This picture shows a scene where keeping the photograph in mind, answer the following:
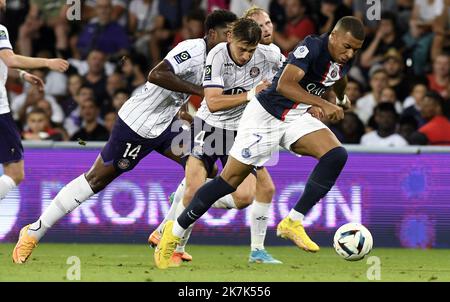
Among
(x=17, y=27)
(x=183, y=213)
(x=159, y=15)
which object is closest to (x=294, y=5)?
(x=159, y=15)

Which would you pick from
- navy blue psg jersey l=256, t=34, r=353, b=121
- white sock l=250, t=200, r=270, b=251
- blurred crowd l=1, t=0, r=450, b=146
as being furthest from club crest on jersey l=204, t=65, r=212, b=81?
blurred crowd l=1, t=0, r=450, b=146

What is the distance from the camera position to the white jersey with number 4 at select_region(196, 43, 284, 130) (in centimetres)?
1010

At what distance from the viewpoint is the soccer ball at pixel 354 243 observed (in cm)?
966

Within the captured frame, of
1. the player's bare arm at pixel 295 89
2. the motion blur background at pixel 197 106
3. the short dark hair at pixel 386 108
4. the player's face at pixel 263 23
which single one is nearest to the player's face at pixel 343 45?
the player's bare arm at pixel 295 89

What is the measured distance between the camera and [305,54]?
31.4 feet

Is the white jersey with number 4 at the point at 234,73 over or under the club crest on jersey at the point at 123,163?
over

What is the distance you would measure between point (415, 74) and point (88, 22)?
14.8 feet

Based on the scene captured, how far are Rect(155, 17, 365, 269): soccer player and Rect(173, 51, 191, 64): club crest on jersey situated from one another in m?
0.73

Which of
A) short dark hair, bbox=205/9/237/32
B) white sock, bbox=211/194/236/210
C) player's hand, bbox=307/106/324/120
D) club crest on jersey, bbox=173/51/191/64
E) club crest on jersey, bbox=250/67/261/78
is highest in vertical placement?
short dark hair, bbox=205/9/237/32

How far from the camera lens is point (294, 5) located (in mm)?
16234

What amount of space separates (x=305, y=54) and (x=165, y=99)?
60.6 inches

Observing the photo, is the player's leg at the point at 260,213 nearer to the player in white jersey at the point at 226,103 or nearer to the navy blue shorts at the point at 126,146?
the player in white jersey at the point at 226,103

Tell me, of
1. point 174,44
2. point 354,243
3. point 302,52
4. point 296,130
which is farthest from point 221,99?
point 174,44

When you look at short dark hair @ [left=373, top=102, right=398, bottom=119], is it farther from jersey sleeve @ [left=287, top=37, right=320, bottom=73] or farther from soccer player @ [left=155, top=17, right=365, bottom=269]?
jersey sleeve @ [left=287, top=37, right=320, bottom=73]
